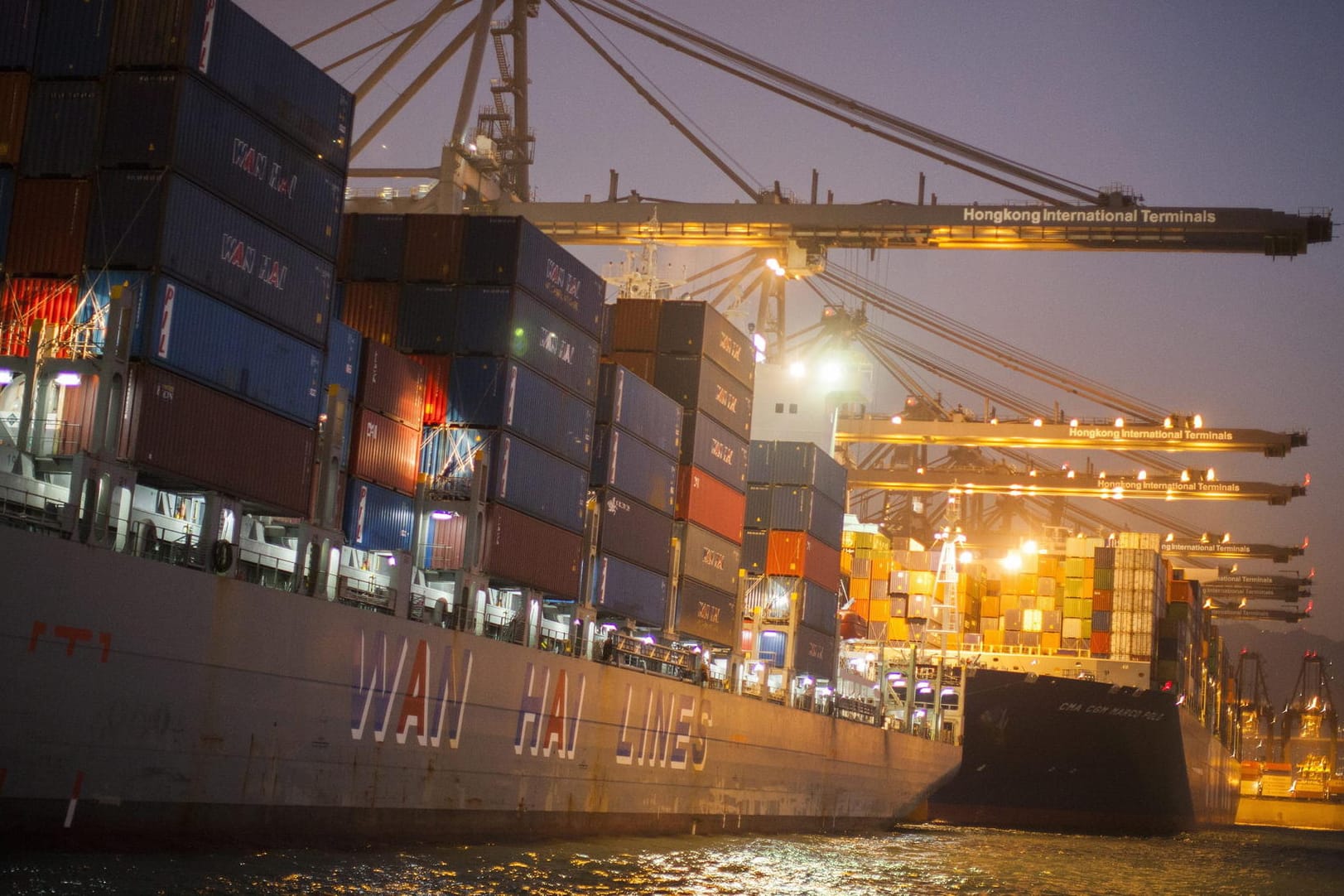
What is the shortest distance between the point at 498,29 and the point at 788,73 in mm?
8985

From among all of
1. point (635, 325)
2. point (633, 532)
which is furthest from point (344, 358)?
point (635, 325)

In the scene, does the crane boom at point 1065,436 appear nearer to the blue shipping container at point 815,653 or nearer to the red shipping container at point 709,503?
the blue shipping container at point 815,653

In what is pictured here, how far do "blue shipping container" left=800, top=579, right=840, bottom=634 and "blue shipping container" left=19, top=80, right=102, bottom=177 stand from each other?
2698 cm

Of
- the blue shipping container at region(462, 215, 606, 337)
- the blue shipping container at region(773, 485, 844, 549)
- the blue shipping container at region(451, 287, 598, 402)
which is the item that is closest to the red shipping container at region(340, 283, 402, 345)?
the blue shipping container at region(451, 287, 598, 402)

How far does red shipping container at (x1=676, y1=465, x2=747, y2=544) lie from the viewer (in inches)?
1382

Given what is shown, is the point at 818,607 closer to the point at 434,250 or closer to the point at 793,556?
the point at 793,556

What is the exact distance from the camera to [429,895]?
18.9m

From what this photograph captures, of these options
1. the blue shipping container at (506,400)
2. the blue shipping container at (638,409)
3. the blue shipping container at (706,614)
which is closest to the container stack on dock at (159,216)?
the blue shipping container at (506,400)

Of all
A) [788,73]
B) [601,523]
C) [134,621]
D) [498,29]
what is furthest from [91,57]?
[788,73]

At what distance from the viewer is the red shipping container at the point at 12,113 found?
62.7 ft

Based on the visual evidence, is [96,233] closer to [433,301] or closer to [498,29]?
[433,301]

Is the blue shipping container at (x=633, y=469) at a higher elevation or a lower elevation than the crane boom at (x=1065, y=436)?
lower

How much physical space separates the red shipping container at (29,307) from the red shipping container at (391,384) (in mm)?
6117

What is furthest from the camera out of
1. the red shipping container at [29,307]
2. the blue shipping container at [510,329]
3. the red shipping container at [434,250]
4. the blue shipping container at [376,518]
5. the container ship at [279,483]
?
the red shipping container at [434,250]
